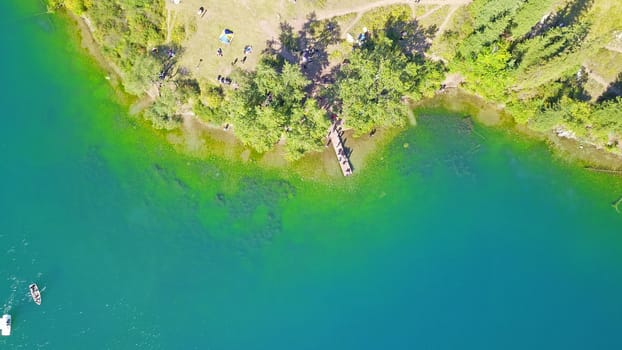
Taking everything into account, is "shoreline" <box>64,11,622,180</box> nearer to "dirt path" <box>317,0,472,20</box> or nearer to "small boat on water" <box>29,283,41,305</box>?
"dirt path" <box>317,0,472,20</box>

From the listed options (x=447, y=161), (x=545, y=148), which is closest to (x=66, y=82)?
(x=447, y=161)

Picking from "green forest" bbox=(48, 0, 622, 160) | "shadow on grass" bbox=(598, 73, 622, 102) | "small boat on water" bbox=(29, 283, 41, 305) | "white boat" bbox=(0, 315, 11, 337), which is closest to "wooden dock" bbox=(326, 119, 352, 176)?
"green forest" bbox=(48, 0, 622, 160)

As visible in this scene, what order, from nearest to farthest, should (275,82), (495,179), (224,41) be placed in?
(275,82) < (224,41) < (495,179)

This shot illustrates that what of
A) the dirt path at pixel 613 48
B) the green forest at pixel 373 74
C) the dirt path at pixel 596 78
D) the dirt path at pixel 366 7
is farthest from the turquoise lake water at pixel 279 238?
the dirt path at pixel 366 7

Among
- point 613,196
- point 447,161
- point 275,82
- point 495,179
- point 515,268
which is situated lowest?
point 515,268

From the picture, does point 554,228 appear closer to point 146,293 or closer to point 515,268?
point 515,268

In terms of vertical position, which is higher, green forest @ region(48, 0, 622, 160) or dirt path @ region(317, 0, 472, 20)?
dirt path @ region(317, 0, 472, 20)
